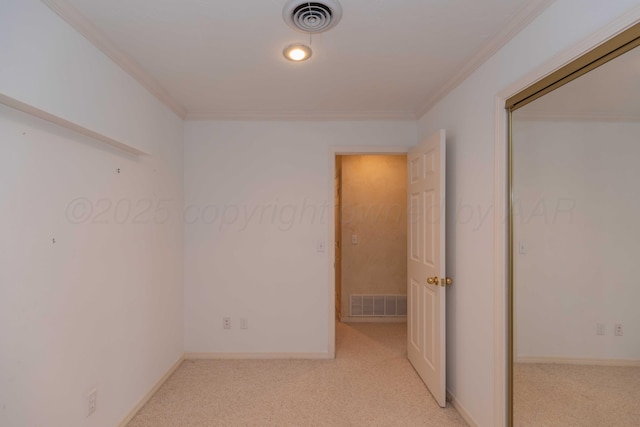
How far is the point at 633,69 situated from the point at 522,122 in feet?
1.82

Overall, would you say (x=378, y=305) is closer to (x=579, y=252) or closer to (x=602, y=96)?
(x=579, y=252)

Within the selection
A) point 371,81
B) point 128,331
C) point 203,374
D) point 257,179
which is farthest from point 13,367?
point 371,81

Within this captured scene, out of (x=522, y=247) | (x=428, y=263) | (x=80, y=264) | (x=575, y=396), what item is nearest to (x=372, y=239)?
(x=428, y=263)

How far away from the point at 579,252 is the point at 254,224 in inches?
101

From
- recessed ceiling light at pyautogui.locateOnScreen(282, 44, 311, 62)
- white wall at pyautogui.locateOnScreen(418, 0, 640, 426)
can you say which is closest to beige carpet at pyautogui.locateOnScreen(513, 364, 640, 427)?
white wall at pyautogui.locateOnScreen(418, 0, 640, 426)

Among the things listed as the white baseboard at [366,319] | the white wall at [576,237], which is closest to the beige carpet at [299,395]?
the white baseboard at [366,319]

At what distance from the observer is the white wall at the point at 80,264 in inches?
51.8

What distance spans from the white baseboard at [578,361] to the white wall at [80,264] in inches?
94.9

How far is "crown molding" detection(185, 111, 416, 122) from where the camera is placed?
3.04 metres

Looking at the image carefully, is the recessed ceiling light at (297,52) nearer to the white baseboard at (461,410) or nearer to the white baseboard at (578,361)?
the white baseboard at (578,361)

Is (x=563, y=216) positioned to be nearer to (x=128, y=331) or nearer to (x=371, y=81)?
(x=371, y=81)

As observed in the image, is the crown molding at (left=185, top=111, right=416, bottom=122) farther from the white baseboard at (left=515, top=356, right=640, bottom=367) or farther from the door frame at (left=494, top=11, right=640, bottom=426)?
the white baseboard at (left=515, top=356, right=640, bottom=367)

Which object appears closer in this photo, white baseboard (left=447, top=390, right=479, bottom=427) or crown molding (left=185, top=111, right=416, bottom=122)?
white baseboard (left=447, top=390, right=479, bottom=427)

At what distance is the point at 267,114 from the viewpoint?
3062 millimetres
